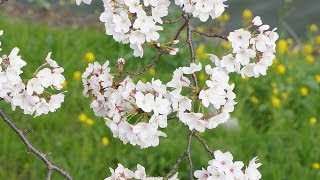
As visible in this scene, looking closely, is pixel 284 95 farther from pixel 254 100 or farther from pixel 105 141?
pixel 105 141

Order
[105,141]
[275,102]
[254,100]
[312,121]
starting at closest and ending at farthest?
[105,141] < [312,121] < [275,102] < [254,100]

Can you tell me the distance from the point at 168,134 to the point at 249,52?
202cm

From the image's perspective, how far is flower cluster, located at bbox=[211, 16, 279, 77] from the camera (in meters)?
1.54

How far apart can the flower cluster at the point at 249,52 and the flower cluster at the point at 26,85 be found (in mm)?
377

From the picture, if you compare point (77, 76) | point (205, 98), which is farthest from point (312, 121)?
point (205, 98)

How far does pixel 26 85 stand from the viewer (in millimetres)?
1512

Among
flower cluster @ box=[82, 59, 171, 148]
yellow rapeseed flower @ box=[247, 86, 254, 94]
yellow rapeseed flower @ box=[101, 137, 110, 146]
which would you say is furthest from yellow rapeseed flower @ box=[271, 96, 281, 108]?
flower cluster @ box=[82, 59, 171, 148]

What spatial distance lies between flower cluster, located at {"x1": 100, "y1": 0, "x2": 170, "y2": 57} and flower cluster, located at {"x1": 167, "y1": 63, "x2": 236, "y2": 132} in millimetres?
116

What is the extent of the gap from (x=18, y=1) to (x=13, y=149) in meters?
3.37

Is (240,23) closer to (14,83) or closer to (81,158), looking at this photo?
(81,158)

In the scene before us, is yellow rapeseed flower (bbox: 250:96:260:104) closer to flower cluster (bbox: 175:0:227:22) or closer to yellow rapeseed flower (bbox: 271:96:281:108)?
yellow rapeseed flower (bbox: 271:96:281:108)

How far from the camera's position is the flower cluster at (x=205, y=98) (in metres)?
1.46

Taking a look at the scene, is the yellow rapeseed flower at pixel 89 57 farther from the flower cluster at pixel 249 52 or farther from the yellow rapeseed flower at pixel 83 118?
the flower cluster at pixel 249 52

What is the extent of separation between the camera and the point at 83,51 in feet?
14.7
